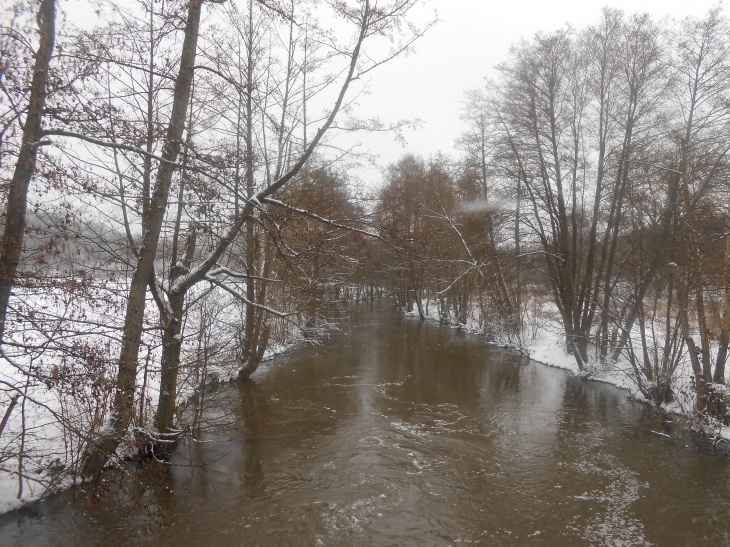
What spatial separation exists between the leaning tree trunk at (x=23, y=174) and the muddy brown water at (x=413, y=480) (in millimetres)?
3105

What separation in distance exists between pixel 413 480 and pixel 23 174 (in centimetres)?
648

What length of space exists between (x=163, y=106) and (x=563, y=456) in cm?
901

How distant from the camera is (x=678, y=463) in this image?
321 inches

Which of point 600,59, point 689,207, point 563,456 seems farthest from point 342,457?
point 600,59

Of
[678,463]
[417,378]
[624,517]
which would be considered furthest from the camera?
[417,378]

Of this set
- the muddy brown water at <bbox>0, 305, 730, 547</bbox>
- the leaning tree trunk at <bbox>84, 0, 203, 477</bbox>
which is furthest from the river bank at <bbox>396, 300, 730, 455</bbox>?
the leaning tree trunk at <bbox>84, 0, 203, 477</bbox>

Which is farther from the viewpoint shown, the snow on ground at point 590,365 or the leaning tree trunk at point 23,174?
the snow on ground at point 590,365

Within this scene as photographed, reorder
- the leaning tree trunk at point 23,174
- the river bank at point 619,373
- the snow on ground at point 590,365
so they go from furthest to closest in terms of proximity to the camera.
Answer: the snow on ground at point 590,365
the river bank at point 619,373
the leaning tree trunk at point 23,174

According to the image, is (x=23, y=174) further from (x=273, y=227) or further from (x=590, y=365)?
(x=590, y=365)

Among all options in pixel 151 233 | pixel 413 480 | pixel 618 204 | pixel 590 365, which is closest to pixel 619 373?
pixel 590 365

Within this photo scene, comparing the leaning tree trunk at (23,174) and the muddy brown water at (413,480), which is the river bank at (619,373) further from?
the leaning tree trunk at (23,174)

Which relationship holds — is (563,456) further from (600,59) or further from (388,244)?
(600,59)

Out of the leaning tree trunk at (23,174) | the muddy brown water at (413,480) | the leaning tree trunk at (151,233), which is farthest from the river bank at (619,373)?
the leaning tree trunk at (23,174)

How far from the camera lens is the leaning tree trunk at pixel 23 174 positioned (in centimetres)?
415
